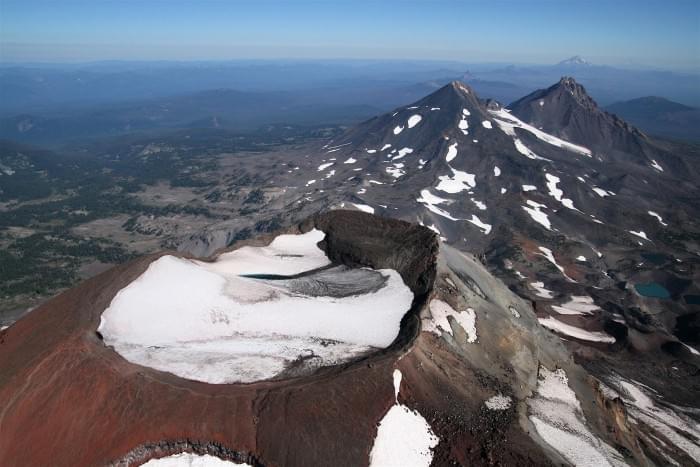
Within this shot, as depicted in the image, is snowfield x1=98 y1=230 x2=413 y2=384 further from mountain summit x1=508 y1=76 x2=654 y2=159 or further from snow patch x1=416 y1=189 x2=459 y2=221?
mountain summit x1=508 y1=76 x2=654 y2=159

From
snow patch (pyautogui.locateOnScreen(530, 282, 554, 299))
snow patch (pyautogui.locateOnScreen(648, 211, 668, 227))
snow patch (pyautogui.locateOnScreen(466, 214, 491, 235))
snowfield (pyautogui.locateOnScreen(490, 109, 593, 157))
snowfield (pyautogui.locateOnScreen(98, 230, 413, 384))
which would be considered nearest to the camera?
snowfield (pyautogui.locateOnScreen(98, 230, 413, 384))

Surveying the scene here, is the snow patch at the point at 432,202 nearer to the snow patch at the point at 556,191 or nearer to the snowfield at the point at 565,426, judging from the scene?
the snow patch at the point at 556,191

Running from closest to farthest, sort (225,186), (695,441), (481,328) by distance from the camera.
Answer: (481,328) → (695,441) → (225,186)

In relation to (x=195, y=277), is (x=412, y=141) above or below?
below

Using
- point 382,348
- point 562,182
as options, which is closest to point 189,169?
point 562,182

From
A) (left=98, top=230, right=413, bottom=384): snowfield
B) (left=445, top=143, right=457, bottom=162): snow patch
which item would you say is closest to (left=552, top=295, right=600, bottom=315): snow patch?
(left=98, top=230, right=413, bottom=384): snowfield

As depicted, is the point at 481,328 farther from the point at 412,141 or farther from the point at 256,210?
the point at 412,141
